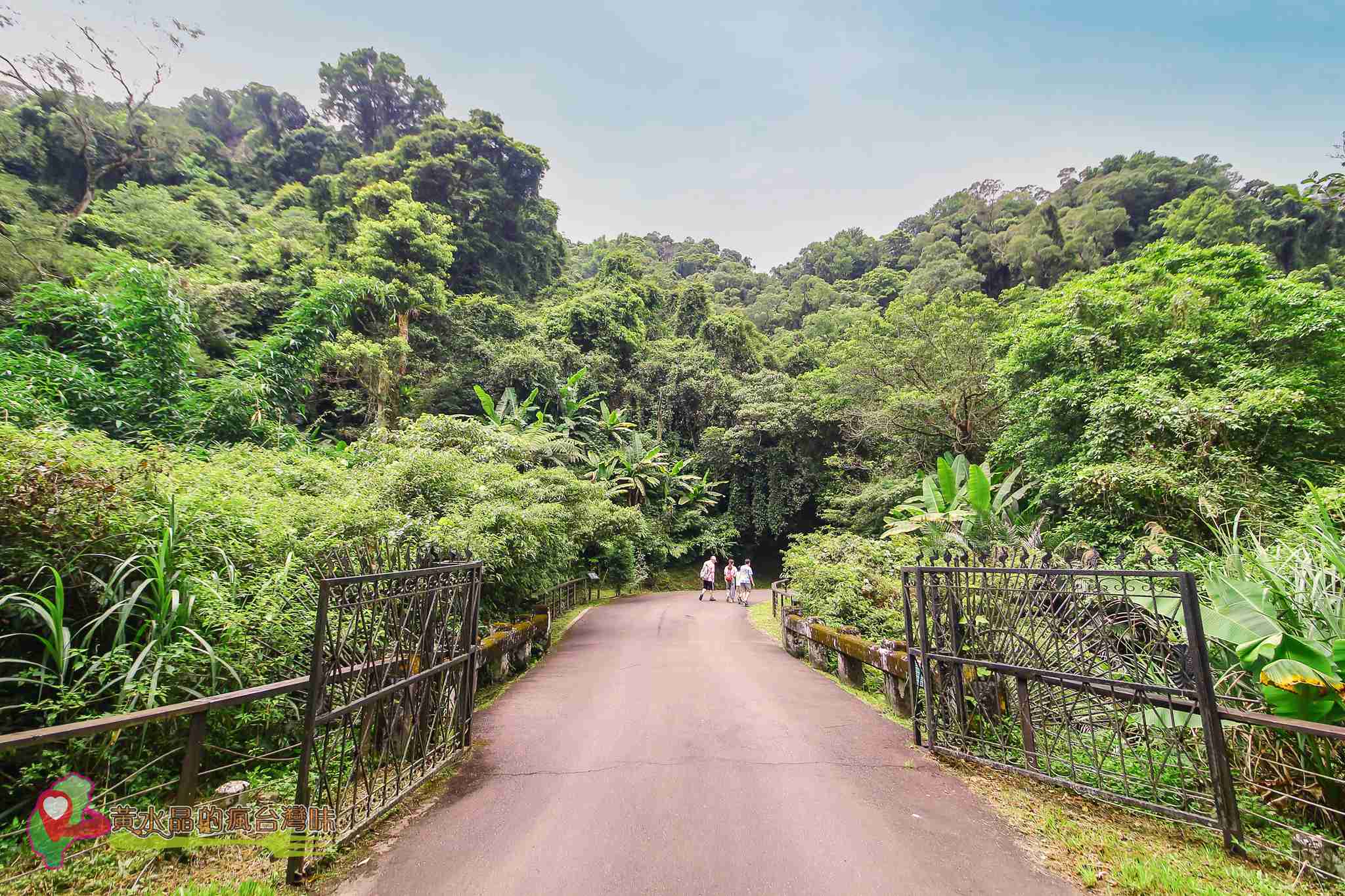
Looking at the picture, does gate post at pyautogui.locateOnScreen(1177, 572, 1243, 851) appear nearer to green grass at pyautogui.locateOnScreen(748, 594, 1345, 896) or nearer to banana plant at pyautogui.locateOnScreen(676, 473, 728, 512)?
green grass at pyautogui.locateOnScreen(748, 594, 1345, 896)

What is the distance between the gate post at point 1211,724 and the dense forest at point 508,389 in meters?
1.08

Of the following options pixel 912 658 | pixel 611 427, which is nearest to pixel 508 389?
pixel 611 427

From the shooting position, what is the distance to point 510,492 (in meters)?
9.29

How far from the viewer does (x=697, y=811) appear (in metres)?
3.48

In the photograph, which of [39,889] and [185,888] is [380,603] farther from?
[39,889]

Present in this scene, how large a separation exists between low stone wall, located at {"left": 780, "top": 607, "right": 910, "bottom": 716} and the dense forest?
0.63 m

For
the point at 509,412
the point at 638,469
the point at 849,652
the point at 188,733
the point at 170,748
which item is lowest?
the point at 849,652

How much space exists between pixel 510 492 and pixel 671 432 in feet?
62.9

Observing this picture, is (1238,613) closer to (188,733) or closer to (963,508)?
(188,733)

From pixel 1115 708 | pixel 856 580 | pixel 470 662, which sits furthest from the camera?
pixel 856 580

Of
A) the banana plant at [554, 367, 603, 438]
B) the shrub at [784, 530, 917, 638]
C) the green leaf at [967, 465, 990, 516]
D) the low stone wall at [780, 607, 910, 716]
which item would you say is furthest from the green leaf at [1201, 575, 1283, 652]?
the banana plant at [554, 367, 603, 438]

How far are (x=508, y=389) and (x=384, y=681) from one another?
17424mm

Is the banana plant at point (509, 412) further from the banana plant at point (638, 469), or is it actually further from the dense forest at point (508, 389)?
the banana plant at point (638, 469)

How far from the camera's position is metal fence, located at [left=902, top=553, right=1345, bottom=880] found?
2918 mm
